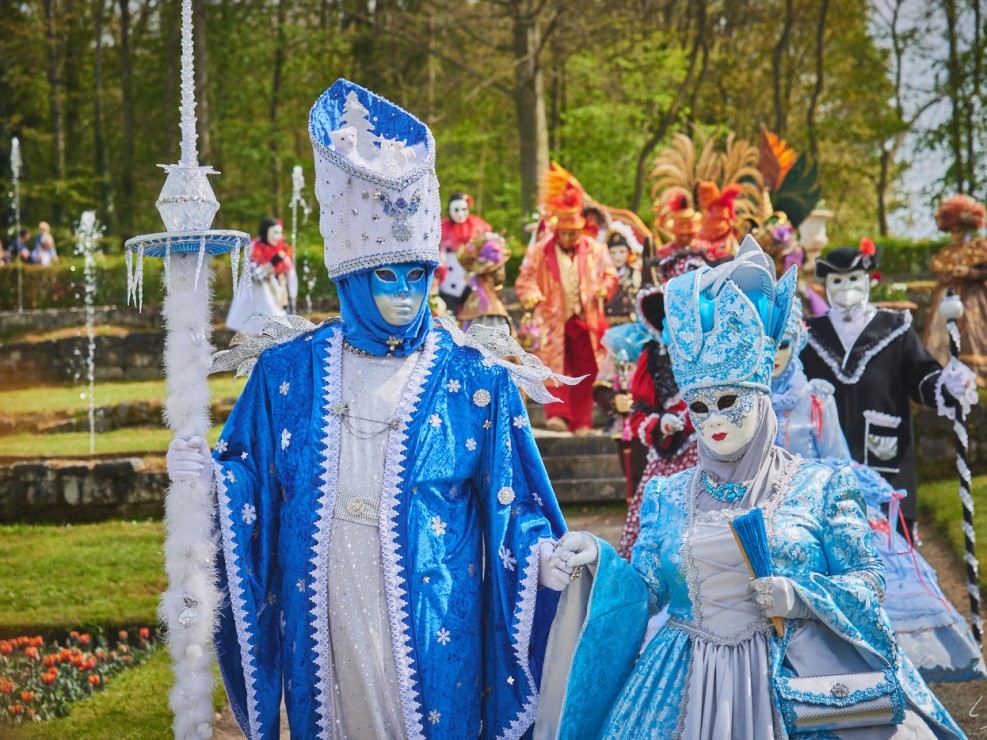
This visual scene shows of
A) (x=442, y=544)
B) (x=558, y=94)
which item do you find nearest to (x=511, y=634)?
(x=442, y=544)

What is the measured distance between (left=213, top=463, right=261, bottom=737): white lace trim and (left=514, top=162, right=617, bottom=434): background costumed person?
8.21 metres

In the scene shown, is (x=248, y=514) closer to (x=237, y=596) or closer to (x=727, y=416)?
(x=237, y=596)

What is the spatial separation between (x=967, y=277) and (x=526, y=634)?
1007 cm

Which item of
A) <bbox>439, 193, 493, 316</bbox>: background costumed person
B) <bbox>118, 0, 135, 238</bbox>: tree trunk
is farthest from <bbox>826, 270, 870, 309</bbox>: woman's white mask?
<bbox>118, 0, 135, 238</bbox>: tree trunk

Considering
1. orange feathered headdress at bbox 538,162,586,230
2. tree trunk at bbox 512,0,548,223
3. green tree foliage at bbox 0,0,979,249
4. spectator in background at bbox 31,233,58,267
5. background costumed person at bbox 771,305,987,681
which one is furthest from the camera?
green tree foliage at bbox 0,0,979,249

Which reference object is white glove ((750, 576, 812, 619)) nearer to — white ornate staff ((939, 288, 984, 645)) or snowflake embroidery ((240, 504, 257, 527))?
snowflake embroidery ((240, 504, 257, 527))

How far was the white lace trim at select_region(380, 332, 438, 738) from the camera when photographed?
3564 mm

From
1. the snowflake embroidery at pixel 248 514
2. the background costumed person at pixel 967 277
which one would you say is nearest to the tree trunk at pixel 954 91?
the background costumed person at pixel 967 277

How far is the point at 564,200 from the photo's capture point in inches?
463

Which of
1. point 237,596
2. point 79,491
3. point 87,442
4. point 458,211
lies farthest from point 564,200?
point 237,596

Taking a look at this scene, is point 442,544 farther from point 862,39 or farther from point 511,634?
point 862,39

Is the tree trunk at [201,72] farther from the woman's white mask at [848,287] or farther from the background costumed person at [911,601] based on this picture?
the background costumed person at [911,601]

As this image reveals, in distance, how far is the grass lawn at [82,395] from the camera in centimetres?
1278

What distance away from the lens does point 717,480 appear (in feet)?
11.8
